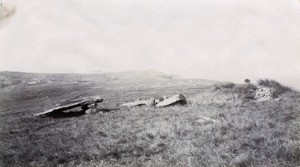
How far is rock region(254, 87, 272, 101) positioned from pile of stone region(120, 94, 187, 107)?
47.8 inches

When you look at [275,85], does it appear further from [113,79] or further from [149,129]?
[113,79]

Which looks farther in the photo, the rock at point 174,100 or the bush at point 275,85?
the rock at point 174,100

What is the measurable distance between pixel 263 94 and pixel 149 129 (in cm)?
202

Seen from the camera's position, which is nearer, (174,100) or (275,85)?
(275,85)

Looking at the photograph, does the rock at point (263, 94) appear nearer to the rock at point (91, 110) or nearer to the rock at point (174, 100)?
the rock at point (174, 100)

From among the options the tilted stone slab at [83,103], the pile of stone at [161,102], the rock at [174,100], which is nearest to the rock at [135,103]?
the pile of stone at [161,102]

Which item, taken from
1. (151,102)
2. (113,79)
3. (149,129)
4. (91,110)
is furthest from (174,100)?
(91,110)

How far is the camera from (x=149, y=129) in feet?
17.5

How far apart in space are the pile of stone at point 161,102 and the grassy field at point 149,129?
0.27ft

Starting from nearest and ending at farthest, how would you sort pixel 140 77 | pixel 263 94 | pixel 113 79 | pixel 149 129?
pixel 149 129 → pixel 140 77 → pixel 113 79 → pixel 263 94

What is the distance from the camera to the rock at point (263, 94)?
5535 mm

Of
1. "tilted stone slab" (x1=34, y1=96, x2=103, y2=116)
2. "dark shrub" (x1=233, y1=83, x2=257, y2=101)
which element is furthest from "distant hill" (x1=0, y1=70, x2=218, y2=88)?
"dark shrub" (x1=233, y1=83, x2=257, y2=101)

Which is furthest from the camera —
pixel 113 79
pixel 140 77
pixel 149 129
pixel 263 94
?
pixel 263 94

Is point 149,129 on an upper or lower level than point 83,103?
lower
